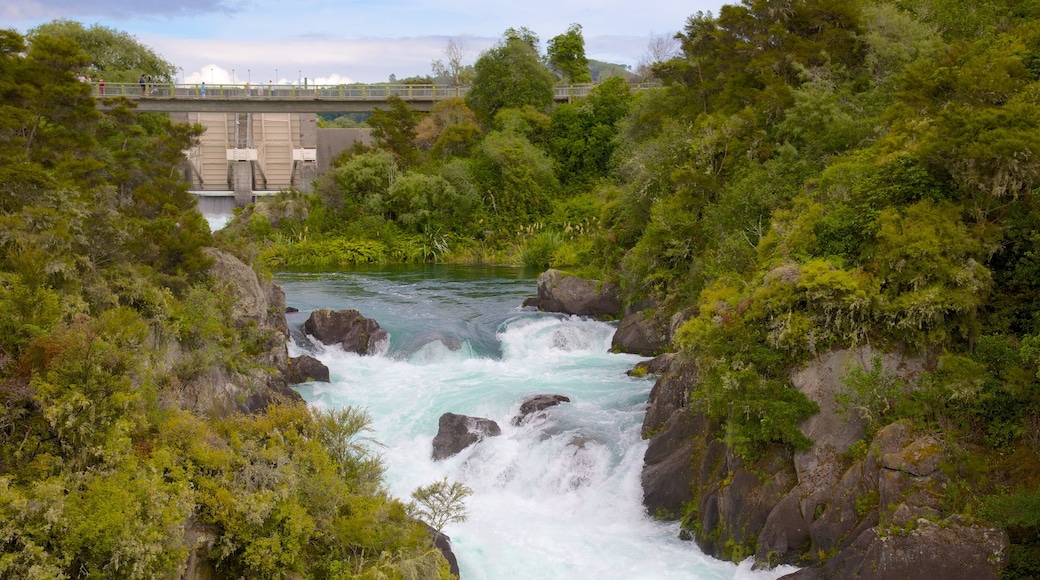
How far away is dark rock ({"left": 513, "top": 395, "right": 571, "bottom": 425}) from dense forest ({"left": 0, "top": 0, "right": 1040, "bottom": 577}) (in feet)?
15.1

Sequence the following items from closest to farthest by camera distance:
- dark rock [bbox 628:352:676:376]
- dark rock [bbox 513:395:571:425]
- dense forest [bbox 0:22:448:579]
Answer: dense forest [bbox 0:22:448:579] → dark rock [bbox 513:395:571:425] → dark rock [bbox 628:352:676:376]

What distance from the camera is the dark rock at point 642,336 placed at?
28453 millimetres

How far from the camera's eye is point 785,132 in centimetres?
2828

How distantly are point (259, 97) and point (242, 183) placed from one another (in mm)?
6581

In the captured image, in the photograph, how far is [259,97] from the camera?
55.3 m

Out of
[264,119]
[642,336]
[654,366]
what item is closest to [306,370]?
[654,366]

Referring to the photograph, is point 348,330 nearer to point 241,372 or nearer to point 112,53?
point 241,372

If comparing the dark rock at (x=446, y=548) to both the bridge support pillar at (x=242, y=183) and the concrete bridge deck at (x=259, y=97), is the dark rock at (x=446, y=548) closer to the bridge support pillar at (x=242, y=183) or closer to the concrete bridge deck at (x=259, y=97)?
the concrete bridge deck at (x=259, y=97)

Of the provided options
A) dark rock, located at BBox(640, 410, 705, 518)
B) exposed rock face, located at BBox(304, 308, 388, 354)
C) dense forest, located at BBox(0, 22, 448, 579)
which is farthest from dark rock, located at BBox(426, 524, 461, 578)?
exposed rock face, located at BBox(304, 308, 388, 354)

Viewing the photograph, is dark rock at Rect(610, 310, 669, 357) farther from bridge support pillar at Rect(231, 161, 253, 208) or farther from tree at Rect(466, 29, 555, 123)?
bridge support pillar at Rect(231, 161, 253, 208)

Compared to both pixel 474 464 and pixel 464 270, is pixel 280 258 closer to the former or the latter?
pixel 464 270

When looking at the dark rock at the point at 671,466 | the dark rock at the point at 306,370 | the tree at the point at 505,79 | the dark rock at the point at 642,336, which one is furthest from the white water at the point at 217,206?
the dark rock at the point at 671,466

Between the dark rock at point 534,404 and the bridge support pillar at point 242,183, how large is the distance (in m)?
41.2

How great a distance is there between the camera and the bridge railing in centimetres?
5416
